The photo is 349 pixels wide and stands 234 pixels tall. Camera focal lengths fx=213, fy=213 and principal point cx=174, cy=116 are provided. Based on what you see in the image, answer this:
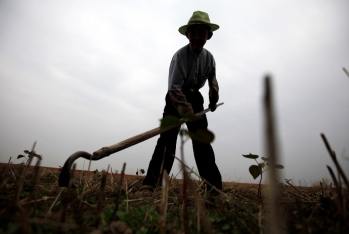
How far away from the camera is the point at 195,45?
2703 mm

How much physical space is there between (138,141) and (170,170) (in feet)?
2.69

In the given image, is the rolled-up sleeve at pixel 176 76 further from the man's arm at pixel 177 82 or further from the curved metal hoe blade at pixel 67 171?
the curved metal hoe blade at pixel 67 171

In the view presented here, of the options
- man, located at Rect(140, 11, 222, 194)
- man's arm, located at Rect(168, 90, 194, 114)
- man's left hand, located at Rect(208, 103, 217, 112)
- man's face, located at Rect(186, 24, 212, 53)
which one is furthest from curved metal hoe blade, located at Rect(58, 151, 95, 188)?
man's left hand, located at Rect(208, 103, 217, 112)

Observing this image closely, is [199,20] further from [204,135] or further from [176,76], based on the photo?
[204,135]

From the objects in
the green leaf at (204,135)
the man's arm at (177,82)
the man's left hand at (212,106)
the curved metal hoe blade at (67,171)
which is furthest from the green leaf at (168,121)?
the man's left hand at (212,106)

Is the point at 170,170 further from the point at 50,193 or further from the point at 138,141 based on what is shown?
the point at 50,193

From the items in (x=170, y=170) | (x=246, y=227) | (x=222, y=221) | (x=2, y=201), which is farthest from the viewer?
(x=170, y=170)

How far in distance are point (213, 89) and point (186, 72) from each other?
1.98ft

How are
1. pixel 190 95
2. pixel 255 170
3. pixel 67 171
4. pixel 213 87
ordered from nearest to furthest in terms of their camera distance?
pixel 67 171 < pixel 255 170 < pixel 190 95 < pixel 213 87

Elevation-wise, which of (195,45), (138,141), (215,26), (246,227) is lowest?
(246,227)

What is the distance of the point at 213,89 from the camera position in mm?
3143

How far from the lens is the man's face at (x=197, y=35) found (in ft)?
8.77

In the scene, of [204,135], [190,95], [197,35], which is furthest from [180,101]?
[204,135]

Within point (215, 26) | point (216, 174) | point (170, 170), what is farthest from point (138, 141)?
point (215, 26)
